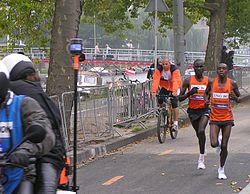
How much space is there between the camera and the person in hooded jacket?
4.88 meters

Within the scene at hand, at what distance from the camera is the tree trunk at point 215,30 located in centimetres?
2745

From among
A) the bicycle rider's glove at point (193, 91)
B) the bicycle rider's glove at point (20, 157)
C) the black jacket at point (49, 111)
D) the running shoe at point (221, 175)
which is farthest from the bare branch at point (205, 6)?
the bicycle rider's glove at point (20, 157)

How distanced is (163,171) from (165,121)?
12.6 feet

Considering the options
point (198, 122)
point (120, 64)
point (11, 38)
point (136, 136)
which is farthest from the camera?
point (120, 64)

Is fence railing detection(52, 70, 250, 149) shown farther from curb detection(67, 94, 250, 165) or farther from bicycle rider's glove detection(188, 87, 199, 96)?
bicycle rider's glove detection(188, 87, 199, 96)

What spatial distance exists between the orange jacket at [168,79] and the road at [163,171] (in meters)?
1.17

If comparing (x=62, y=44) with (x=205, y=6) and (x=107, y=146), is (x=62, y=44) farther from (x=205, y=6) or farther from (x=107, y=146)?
(x=205, y=6)

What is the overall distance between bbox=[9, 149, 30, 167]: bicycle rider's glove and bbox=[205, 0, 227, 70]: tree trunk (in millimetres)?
23458

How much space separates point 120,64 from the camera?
60.7 meters

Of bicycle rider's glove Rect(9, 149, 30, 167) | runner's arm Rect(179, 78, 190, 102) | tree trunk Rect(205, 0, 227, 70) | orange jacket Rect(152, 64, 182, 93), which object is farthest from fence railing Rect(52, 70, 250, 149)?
tree trunk Rect(205, 0, 227, 70)

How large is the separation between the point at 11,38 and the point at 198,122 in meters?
12.2

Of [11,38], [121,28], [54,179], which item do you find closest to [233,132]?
[11,38]

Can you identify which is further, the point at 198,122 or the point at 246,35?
the point at 246,35

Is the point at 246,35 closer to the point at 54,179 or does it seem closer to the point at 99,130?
the point at 99,130
